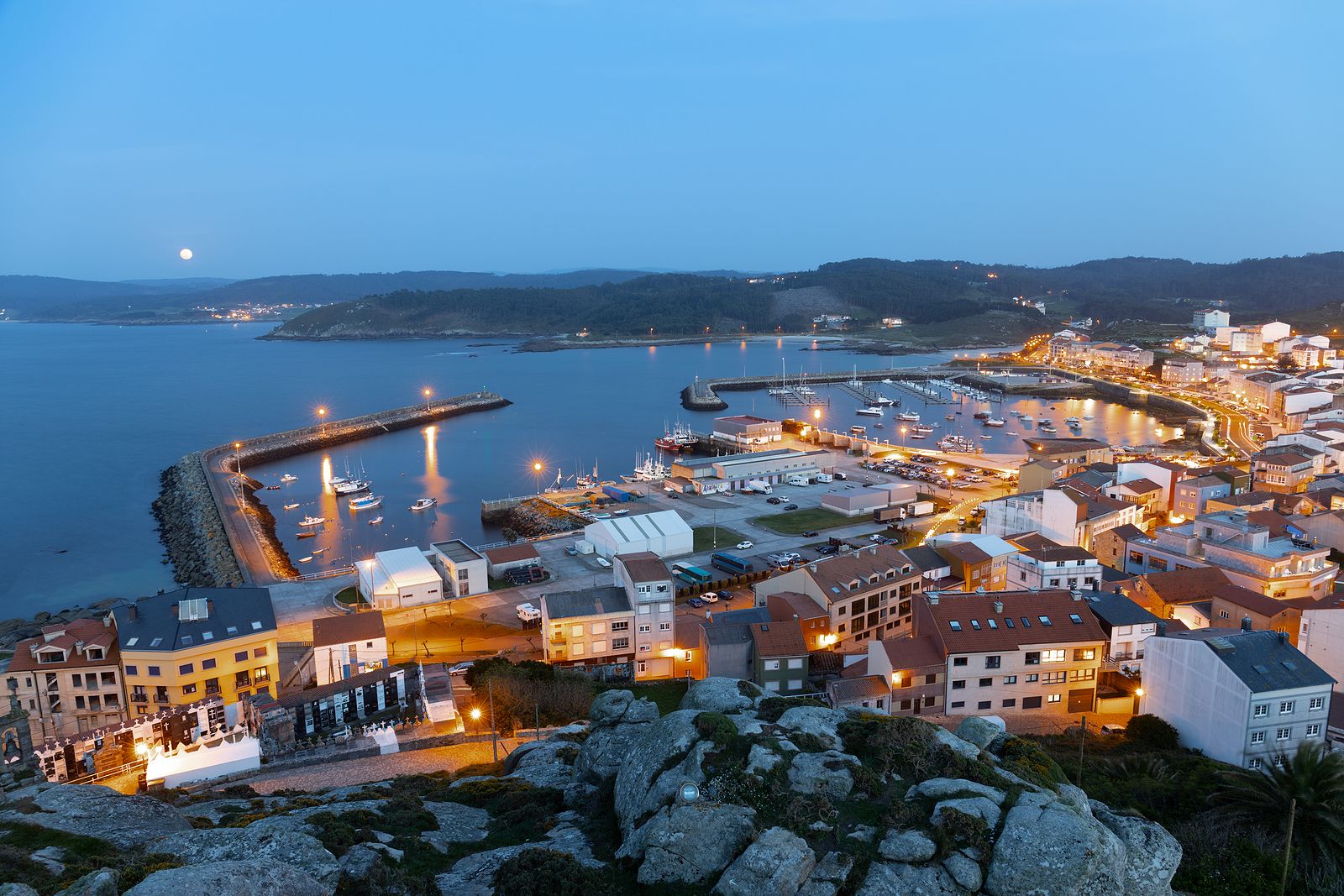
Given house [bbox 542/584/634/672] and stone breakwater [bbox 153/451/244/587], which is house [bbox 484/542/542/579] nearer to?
house [bbox 542/584/634/672]

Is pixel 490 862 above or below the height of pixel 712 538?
above

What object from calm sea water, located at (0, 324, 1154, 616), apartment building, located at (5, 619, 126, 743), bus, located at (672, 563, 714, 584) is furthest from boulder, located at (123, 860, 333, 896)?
calm sea water, located at (0, 324, 1154, 616)

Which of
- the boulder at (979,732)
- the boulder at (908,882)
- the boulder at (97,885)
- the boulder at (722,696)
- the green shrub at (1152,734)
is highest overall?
the boulder at (97,885)

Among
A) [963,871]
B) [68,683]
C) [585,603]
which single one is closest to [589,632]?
[585,603]

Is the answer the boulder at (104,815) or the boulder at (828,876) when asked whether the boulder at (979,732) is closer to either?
the boulder at (828,876)

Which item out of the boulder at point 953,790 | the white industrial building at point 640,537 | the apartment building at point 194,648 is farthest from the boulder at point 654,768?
the white industrial building at point 640,537

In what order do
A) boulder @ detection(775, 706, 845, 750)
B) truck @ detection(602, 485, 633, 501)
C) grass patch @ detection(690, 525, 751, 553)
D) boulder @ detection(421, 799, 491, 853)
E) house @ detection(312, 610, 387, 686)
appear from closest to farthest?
boulder @ detection(775, 706, 845, 750), boulder @ detection(421, 799, 491, 853), house @ detection(312, 610, 387, 686), grass patch @ detection(690, 525, 751, 553), truck @ detection(602, 485, 633, 501)

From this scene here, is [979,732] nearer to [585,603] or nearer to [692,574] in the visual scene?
[585,603]
